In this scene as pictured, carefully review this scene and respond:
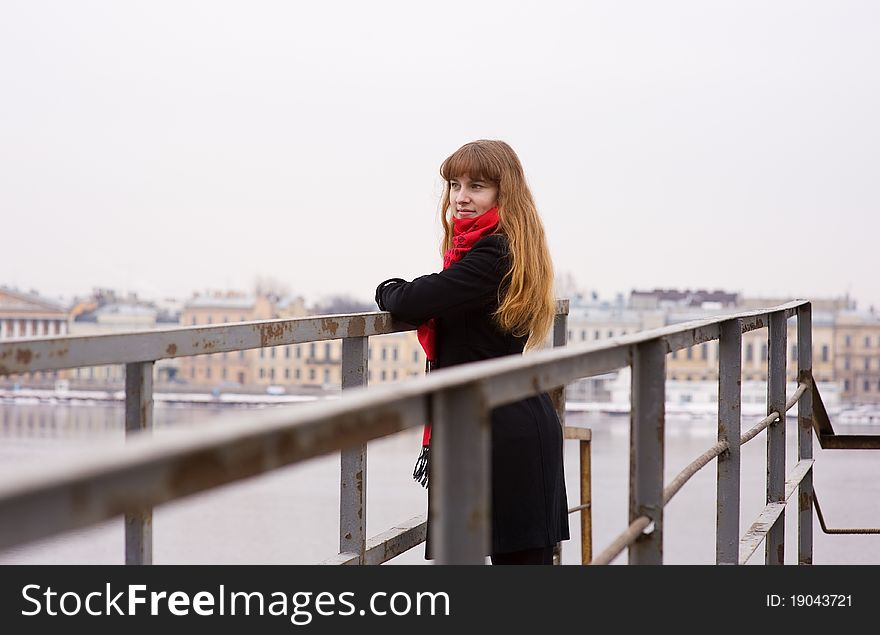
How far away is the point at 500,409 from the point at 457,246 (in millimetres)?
293

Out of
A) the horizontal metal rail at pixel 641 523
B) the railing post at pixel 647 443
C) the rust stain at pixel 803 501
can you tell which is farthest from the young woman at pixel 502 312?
the rust stain at pixel 803 501

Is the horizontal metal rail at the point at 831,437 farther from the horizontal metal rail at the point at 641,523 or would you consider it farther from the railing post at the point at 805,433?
the horizontal metal rail at the point at 641,523

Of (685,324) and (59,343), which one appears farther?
(685,324)

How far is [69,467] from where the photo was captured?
502 millimetres

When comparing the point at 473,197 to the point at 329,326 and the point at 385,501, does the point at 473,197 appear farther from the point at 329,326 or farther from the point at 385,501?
the point at 385,501

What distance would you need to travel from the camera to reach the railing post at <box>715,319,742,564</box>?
78.7 inches

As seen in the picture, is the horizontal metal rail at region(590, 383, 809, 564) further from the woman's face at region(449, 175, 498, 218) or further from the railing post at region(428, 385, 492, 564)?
the woman's face at region(449, 175, 498, 218)

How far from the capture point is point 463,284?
5.90 ft

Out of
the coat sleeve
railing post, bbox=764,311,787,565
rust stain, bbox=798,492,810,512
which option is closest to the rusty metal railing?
the coat sleeve

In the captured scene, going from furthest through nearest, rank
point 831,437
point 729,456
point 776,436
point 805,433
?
1. point 831,437
2. point 805,433
3. point 776,436
4. point 729,456

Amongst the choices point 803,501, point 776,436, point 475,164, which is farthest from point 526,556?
point 803,501
